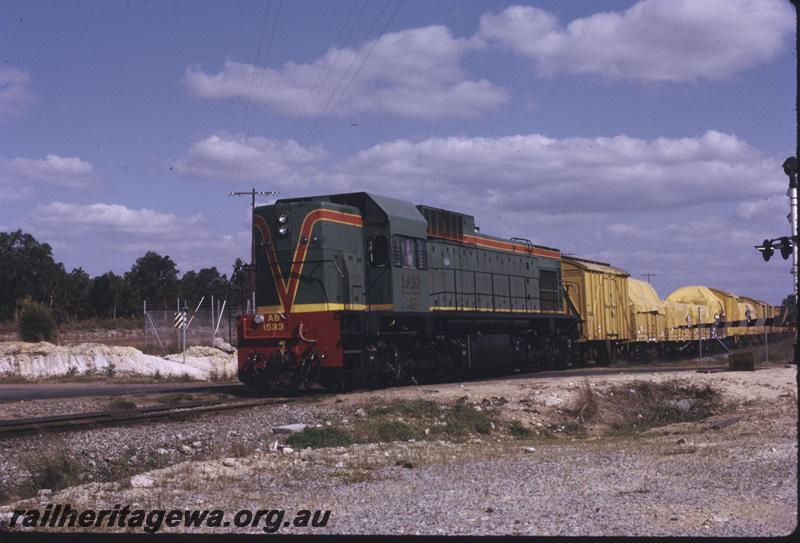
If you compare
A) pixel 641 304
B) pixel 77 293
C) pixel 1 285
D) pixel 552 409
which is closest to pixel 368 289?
pixel 552 409

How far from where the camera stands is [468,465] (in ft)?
33.7

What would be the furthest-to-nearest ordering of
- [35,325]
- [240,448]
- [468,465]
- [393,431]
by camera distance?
[35,325] < [393,431] < [240,448] < [468,465]

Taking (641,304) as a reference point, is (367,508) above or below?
below

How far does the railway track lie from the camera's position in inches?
505

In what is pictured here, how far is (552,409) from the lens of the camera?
17.1m

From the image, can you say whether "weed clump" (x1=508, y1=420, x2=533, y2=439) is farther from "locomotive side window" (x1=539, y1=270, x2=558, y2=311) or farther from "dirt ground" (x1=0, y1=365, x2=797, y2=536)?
"locomotive side window" (x1=539, y1=270, x2=558, y2=311)

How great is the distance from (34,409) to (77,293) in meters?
55.6

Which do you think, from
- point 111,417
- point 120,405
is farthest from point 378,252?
point 111,417

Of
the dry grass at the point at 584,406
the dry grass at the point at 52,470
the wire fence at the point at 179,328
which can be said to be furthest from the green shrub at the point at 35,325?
the dry grass at the point at 52,470

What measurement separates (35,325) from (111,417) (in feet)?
69.0

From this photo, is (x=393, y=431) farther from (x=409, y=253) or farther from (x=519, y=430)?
(x=409, y=253)

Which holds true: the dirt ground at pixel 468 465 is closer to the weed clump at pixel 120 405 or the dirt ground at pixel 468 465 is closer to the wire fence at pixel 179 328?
the weed clump at pixel 120 405

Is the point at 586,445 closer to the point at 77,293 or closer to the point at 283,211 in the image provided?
the point at 283,211

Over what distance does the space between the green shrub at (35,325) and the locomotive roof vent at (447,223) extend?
18789 mm
